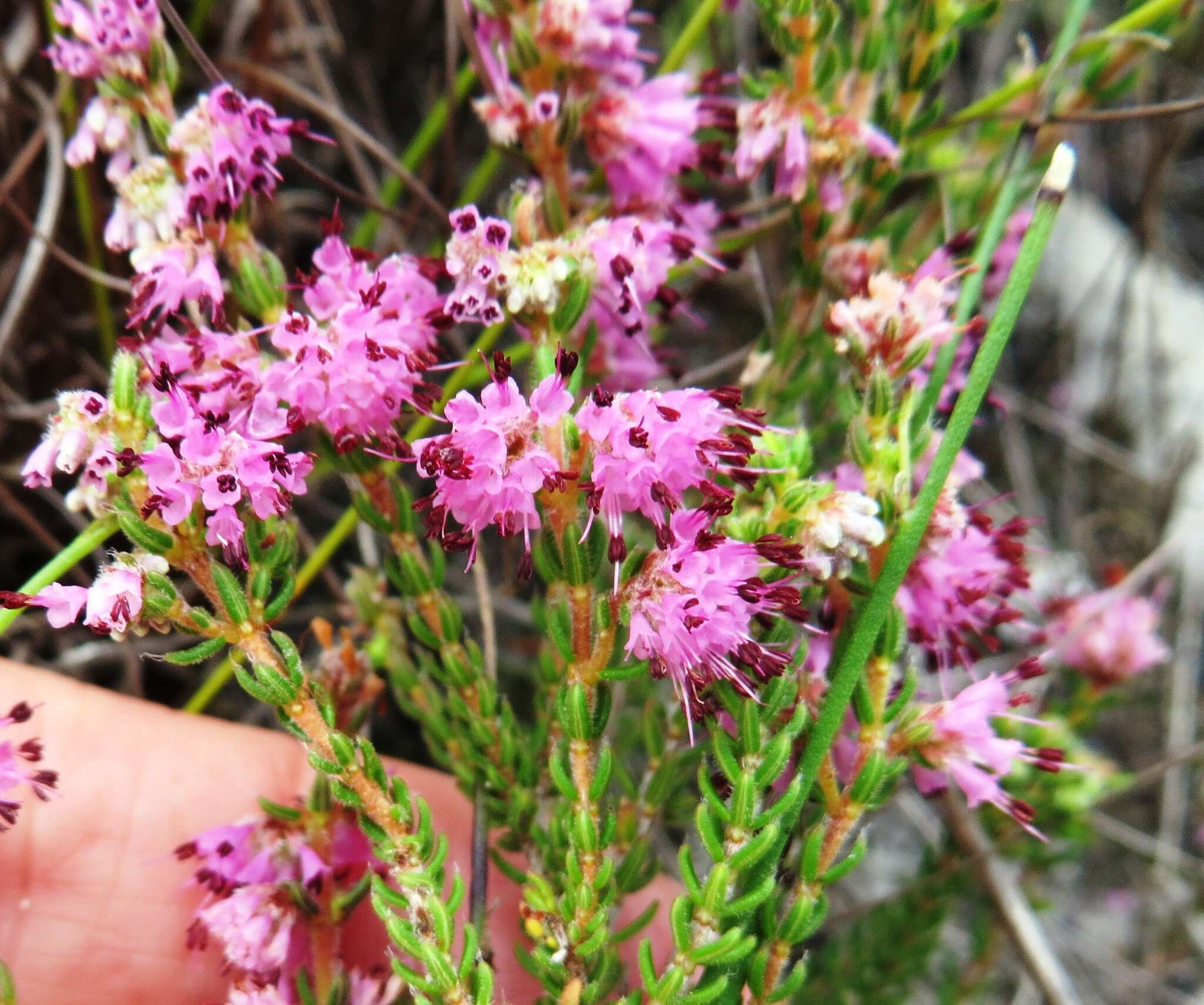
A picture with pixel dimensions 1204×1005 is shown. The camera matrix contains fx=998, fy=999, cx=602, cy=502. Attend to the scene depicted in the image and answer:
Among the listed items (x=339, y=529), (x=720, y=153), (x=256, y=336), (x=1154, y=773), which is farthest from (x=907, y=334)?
(x=1154, y=773)

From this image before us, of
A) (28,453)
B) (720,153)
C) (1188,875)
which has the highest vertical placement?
(720,153)

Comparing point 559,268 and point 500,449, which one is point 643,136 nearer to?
point 559,268

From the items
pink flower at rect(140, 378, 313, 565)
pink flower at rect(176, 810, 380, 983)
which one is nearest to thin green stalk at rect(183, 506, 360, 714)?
pink flower at rect(176, 810, 380, 983)

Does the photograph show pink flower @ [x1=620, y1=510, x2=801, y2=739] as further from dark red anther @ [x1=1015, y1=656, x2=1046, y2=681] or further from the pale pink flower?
the pale pink flower

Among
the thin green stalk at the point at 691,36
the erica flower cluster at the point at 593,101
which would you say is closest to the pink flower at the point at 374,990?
the erica flower cluster at the point at 593,101

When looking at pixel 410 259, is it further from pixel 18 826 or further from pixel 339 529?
pixel 18 826

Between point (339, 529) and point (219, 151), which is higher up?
point (219, 151)
